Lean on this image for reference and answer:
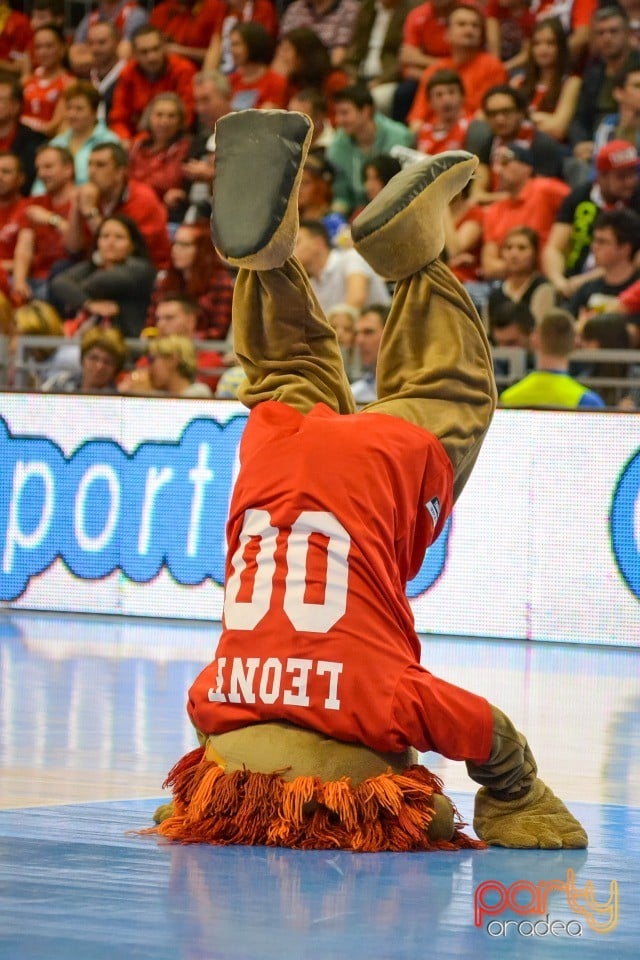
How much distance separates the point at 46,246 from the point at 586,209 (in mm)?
4049

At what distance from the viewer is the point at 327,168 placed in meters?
10.8

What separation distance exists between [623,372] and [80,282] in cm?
391

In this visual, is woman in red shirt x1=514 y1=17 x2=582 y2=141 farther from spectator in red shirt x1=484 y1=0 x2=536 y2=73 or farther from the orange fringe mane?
the orange fringe mane

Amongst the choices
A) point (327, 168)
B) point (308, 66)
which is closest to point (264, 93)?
point (308, 66)

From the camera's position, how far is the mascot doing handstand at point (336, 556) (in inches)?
145

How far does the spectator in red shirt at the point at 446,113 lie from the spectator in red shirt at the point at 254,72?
1.44 m

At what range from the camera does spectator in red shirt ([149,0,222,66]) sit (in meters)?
12.8

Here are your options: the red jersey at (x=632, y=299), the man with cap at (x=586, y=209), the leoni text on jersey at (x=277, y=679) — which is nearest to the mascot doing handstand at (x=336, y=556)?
the leoni text on jersey at (x=277, y=679)

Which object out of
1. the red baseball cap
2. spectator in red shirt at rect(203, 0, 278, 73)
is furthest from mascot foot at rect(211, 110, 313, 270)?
spectator in red shirt at rect(203, 0, 278, 73)

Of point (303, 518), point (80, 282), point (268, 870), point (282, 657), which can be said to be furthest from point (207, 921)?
point (80, 282)

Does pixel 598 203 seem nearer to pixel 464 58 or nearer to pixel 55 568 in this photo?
pixel 464 58

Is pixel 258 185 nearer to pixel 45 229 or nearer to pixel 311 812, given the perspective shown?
pixel 311 812

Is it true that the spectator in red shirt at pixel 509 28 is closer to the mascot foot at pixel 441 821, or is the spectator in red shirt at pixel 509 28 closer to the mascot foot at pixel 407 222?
the mascot foot at pixel 407 222

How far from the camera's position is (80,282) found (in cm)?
1111
